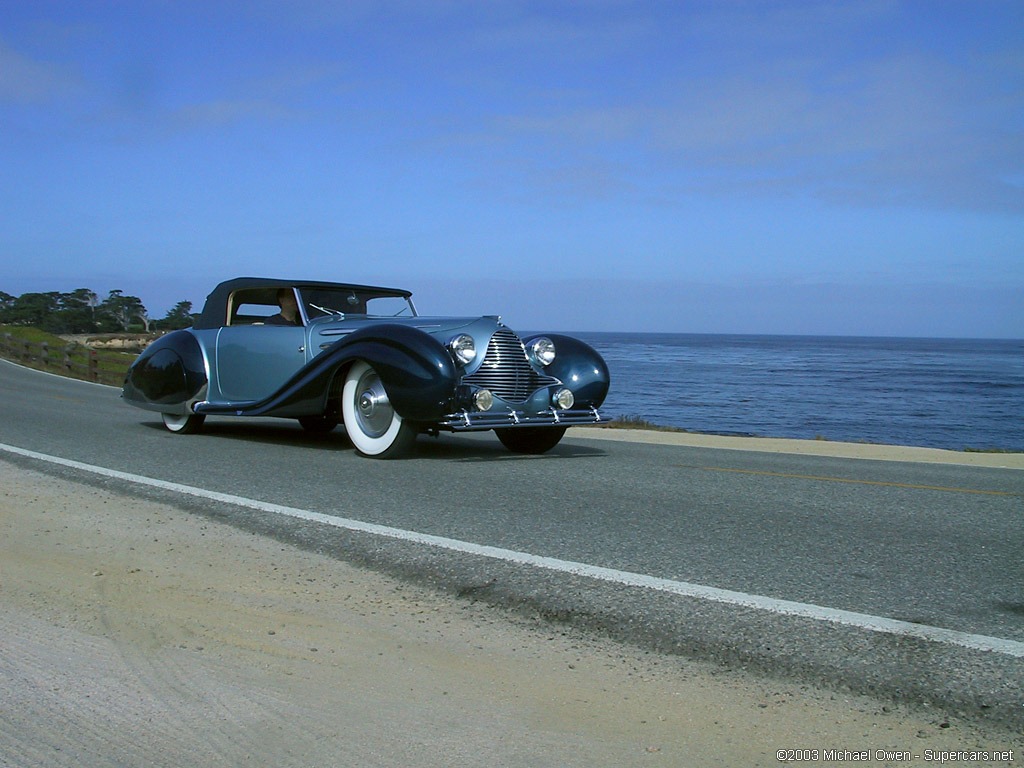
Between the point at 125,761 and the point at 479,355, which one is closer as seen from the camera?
the point at 125,761

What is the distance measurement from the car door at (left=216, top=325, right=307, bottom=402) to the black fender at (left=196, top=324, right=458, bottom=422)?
0.47 metres

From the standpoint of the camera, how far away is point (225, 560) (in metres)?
4.25

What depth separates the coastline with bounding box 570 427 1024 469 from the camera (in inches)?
384

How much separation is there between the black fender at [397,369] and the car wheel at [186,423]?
2.09 metres

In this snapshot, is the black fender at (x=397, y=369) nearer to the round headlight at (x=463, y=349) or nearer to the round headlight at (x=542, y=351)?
the round headlight at (x=463, y=349)

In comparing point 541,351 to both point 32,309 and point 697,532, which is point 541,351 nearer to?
point 697,532

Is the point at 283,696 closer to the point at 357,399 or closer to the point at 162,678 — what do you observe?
the point at 162,678

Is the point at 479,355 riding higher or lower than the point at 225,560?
higher

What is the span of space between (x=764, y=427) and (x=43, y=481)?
21.5m

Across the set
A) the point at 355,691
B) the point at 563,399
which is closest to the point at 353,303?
the point at 563,399

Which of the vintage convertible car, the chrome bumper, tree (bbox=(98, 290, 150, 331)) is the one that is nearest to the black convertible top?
the vintage convertible car

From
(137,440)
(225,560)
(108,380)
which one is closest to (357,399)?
(137,440)

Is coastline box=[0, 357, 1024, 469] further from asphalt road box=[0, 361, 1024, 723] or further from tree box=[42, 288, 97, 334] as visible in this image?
tree box=[42, 288, 97, 334]

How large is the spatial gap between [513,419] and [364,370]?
1.40 metres
